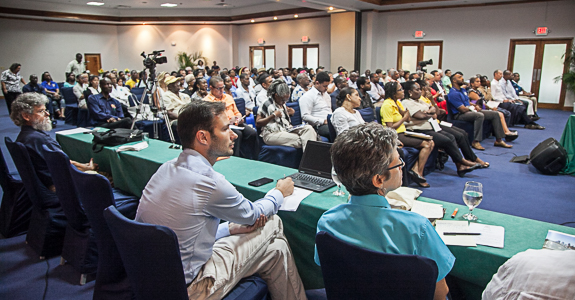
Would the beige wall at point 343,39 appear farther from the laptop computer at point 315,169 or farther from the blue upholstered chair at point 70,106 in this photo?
the laptop computer at point 315,169

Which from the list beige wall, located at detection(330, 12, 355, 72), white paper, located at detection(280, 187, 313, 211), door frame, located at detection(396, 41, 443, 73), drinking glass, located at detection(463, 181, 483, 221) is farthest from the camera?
beige wall, located at detection(330, 12, 355, 72)

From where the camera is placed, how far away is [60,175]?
2.39 meters

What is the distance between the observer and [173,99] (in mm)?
5836

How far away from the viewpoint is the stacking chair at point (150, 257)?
4.52ft

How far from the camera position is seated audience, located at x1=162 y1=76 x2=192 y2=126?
5745mm

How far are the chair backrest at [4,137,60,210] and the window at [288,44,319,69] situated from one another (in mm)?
14279

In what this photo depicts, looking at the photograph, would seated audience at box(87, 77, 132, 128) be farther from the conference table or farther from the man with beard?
the man with beard

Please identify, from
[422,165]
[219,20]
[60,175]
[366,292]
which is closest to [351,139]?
[366,292]

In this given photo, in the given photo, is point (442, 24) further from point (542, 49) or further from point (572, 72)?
point (572, 72)

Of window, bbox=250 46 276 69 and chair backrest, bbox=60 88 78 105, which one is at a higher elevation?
window, bbox=250 46 276 69

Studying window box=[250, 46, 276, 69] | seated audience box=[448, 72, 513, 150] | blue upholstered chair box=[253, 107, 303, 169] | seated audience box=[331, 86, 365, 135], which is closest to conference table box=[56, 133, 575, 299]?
blue upholstered chair box=[253, 107, 303, 169]

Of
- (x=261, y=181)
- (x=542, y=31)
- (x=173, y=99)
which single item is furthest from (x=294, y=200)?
(x=542, y=31)

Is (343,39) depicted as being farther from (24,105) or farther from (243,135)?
(24,105)

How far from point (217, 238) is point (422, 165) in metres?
3.40
